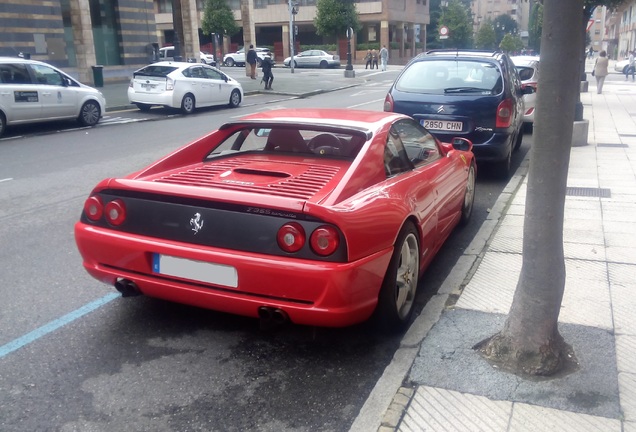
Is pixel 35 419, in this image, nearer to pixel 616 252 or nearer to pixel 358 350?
pixel 358 350

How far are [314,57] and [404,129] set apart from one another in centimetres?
5265

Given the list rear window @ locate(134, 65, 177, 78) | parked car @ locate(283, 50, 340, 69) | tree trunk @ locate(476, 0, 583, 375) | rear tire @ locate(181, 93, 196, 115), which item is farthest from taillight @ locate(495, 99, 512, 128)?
parked car @ locate(283, 50, 340, 69)

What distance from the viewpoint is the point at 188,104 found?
64.6 ft

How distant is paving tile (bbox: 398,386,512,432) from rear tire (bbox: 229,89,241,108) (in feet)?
62.9

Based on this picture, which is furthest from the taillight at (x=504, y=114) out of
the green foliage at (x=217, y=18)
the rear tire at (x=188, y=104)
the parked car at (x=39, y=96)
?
the green foliage at (x=217, y=18)

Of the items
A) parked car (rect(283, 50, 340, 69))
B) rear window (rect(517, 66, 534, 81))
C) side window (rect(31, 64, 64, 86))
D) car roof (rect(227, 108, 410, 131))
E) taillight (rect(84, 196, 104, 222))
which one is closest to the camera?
taillight (rect(84, 196, 104, 222))

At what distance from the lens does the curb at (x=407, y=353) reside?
320 cm

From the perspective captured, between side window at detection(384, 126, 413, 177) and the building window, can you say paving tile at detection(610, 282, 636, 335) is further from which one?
the building window

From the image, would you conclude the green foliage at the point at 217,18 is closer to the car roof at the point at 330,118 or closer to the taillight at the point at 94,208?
the car roof at the point at 330,118

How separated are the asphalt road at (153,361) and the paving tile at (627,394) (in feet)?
4.20

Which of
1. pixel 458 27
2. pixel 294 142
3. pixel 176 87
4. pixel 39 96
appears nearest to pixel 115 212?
pixel 294 142

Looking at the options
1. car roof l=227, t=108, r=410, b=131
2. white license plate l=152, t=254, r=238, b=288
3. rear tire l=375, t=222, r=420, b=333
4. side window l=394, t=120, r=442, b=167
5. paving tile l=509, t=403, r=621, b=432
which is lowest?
paving tile l=509, t=403, r=621, b=432

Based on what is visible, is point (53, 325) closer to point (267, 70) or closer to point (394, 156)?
point (394, 156)

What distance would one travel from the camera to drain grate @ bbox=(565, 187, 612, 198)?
26.4 ft
